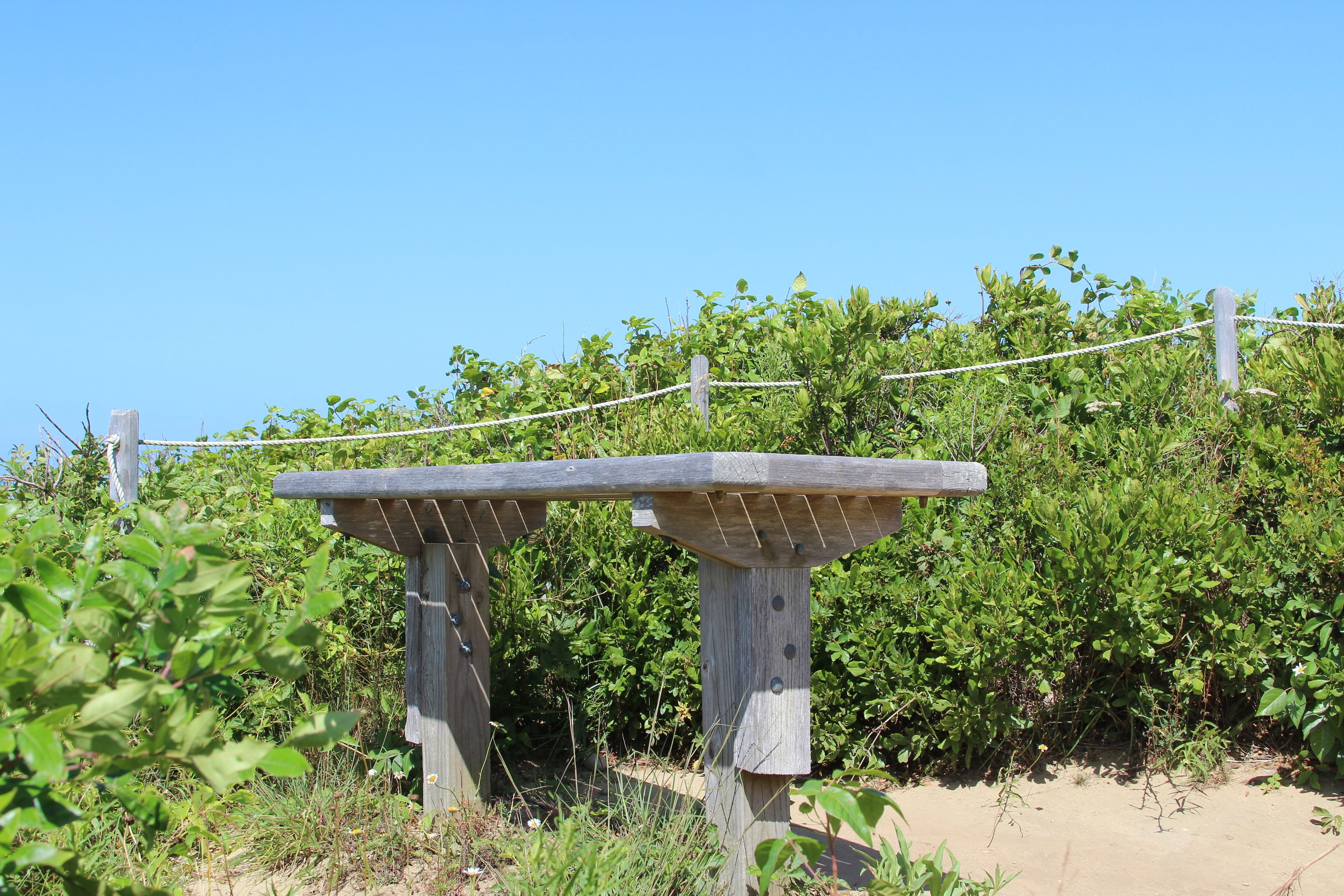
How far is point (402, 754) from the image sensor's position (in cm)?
433

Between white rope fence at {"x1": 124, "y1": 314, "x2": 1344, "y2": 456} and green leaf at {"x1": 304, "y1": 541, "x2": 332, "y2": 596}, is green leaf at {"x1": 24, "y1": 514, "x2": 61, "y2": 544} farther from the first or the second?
white rope fence at {"x1": 124, "y1": 314, "x2": 1344, "y2": 456}

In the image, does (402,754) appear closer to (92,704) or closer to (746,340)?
(92,704)

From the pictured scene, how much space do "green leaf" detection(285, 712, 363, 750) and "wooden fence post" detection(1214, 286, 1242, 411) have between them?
5.09 metres

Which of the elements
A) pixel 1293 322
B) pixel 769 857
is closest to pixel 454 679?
pixel 769 857

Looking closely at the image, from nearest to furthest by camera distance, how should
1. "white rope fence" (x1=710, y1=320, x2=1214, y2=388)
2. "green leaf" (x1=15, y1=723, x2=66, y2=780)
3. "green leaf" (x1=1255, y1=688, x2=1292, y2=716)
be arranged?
"green leaf" (x1=15, y1=723, x2=66, y2=780) < "green leaf" (x1=1255, y1=688, x2=1292, y2=716) < "white rope fence" (x1=710, y1=320, x2=1214, y2=388)

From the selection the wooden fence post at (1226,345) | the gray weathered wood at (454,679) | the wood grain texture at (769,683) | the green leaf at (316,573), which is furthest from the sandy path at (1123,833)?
the green leaf at (316,573)

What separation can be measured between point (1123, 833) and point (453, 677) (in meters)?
2.66

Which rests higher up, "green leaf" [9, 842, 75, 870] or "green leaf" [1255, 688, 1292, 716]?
"green leaf" [9, 842, 75, 870]

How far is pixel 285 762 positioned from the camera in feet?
4.40

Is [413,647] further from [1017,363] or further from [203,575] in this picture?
[1017,363]

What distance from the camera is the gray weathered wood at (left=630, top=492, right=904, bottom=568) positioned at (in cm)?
264

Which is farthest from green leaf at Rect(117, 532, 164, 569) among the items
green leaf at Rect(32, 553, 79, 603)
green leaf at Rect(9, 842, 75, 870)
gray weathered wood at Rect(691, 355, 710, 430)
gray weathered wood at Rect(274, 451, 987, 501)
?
gray weathered wood at Rect(691, 355, 710, 430)

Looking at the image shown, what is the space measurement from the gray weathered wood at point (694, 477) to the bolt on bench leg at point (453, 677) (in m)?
0.65

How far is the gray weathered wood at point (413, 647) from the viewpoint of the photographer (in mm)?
4156
